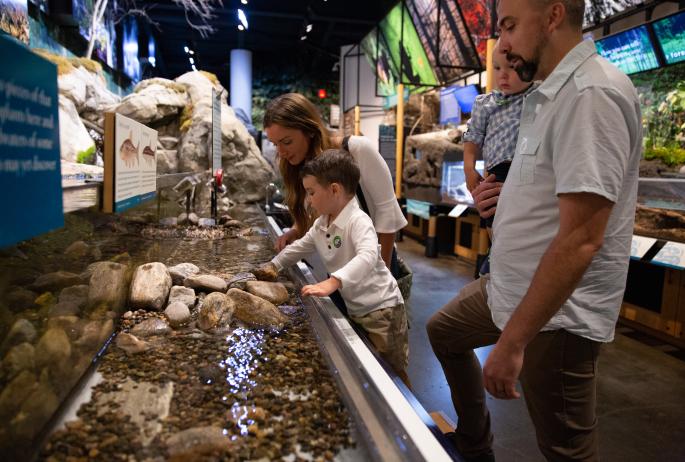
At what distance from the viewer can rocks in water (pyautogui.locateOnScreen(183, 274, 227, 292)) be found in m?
1.91

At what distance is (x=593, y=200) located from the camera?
101cm

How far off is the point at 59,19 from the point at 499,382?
8020mm

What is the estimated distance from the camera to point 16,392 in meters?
0.78

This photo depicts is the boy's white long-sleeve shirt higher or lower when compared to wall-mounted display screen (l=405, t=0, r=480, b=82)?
lower

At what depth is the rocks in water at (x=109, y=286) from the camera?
1.27 m

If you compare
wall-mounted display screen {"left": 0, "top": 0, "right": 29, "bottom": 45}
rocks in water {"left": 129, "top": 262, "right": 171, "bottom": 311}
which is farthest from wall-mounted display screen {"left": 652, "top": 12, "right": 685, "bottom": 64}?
wall-mounted display screen {"left": 0, "top": 0, "right": 29, "bottom": 45}

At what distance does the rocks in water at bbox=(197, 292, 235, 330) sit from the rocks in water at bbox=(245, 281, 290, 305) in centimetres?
18

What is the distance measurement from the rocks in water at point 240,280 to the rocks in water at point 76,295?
0.76 m

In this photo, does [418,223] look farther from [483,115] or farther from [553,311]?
[553,311]

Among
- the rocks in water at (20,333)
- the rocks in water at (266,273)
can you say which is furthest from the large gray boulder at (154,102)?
the rocks in water at (20,333)

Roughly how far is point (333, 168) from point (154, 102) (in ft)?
18.3

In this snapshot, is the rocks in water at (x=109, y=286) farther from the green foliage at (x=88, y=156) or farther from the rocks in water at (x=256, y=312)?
the green foliage at (x=88, y=156)

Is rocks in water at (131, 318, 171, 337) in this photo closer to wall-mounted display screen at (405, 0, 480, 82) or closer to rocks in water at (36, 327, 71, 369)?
rocks in water at (36, 327, 71, 369)

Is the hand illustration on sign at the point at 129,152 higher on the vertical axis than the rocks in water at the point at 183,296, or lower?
higher
